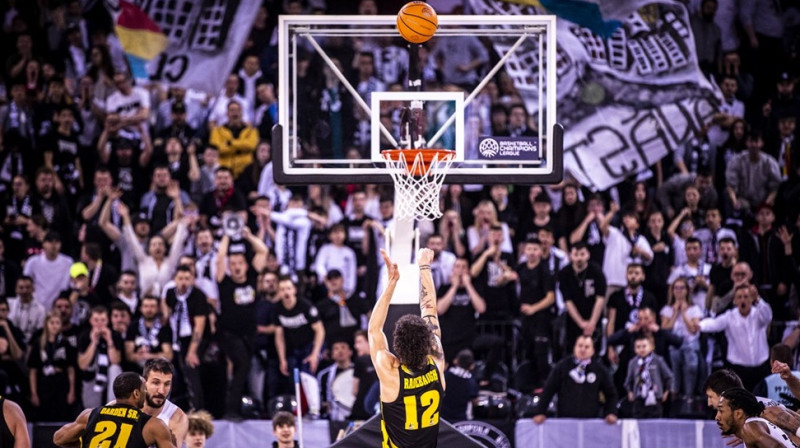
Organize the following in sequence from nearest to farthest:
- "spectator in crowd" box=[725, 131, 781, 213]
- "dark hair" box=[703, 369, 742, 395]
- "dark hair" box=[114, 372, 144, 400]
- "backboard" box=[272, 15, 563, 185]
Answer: "dark hair" box=[114, 372, 144, 400]
"dark hair" box=[703, 369, 742, 395]
"backboard" box=[272, 15, 563, 185]
"spectator in crowd" box=[725, 131, 781, 213]

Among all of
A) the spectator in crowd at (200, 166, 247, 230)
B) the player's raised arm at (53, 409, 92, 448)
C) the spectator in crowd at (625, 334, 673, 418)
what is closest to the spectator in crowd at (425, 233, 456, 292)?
the spectator in crowd at (625, 334, 673, 418)

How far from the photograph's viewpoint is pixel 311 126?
15.7m

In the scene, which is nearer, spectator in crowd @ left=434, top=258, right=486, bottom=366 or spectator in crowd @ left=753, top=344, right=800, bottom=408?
spectator in crowd @ left=753, top=344, right=800, bottom=408

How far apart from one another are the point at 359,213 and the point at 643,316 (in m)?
3.91

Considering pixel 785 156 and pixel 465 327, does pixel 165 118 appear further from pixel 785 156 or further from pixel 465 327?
pixel 785 156

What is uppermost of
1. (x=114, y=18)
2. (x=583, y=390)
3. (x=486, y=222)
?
(x=114, y=18)

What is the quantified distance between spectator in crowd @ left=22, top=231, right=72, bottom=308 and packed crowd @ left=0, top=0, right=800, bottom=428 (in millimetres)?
27

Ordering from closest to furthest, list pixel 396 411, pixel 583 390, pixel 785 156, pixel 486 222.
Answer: pixel 396 411
pixel 583 390
pixel 486 222
pixel 785 156

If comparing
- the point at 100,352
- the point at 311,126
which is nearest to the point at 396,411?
the point at 100,352

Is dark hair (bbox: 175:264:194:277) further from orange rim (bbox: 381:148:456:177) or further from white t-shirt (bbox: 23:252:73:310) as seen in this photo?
orange rim (bbox: 381:148:456:177)

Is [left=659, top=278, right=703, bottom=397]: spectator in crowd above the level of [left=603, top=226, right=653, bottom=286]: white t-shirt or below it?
below

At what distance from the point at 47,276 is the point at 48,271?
6 centimetres

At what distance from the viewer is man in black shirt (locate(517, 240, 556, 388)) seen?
1354 cm

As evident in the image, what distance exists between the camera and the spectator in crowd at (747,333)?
13164mm
